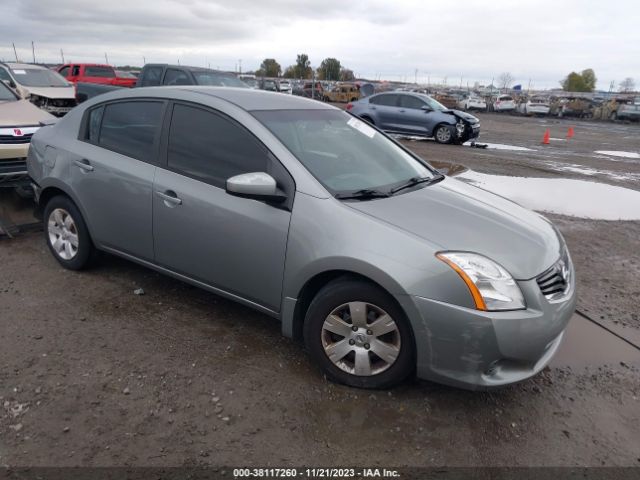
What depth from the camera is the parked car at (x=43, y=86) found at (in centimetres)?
1407

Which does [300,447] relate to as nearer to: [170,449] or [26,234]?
[170,449]

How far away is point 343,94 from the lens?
4153 centimetres

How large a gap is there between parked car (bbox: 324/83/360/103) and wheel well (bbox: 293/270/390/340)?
39.8 meters

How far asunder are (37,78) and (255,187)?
15056 mm

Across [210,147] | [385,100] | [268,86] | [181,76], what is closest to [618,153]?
[385,100]

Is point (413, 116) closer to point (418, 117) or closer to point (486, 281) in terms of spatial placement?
point (418, 117)

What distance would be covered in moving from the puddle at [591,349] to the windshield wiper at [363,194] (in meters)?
1.63

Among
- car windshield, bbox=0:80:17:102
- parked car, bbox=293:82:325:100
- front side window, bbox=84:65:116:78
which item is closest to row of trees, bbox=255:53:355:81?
parked car, bbox=293:82:325:100

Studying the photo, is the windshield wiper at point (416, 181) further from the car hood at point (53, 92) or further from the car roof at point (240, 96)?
the car hood at point (53, 92)

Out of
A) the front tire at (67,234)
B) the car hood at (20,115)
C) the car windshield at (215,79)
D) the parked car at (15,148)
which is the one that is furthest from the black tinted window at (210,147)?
the car windshield at (215,79)

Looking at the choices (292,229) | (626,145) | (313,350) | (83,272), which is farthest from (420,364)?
(626,145)

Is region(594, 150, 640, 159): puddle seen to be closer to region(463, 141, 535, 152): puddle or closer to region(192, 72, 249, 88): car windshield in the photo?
region(463, 141, 535, 152): puddle

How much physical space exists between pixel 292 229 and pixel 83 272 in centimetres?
247

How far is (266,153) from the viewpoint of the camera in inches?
131
